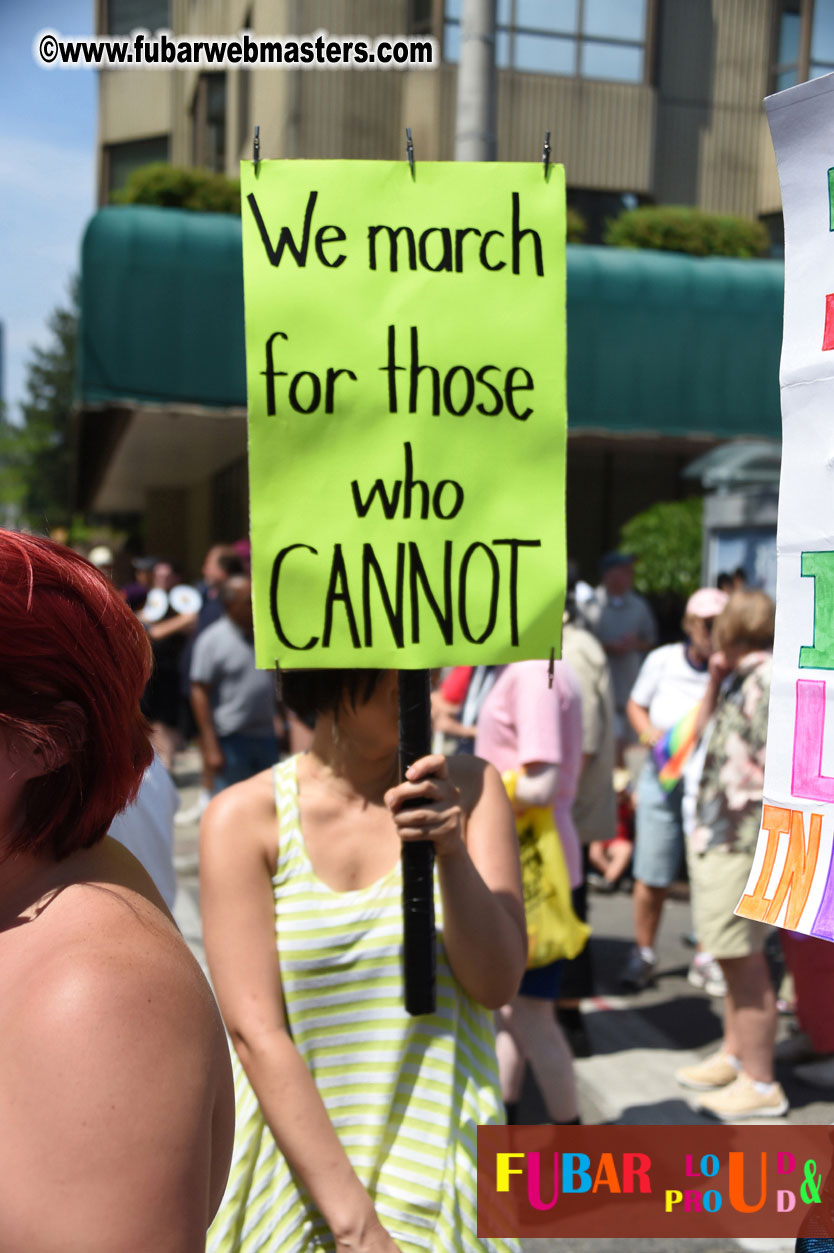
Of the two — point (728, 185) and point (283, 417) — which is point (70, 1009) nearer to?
point (283, 417)

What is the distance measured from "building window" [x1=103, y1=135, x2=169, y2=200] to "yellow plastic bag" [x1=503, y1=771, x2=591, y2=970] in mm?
20662

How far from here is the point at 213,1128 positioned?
1.15 metres

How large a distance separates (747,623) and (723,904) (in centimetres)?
104

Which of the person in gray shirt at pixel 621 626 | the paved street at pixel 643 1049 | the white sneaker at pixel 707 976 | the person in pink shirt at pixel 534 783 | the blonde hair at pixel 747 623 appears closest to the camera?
the paved street at pixel 643 1049

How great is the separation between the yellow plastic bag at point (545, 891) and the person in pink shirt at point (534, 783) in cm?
7

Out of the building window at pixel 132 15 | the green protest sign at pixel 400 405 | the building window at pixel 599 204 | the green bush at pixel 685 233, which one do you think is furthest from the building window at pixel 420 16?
the green protest sign at pixel 400 405

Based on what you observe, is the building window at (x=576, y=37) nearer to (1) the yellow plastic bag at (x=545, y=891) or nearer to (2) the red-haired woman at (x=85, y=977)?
(1) the yellow plastic bag at (x=545, y=891)

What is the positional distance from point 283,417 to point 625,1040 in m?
4.05

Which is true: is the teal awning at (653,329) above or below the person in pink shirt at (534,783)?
above

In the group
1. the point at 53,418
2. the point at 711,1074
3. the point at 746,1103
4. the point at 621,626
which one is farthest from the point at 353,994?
the point at 53,418

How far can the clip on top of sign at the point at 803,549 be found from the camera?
1.60m

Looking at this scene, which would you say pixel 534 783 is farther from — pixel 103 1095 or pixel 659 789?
pixel 103 1095

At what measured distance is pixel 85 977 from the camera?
3.44 ft

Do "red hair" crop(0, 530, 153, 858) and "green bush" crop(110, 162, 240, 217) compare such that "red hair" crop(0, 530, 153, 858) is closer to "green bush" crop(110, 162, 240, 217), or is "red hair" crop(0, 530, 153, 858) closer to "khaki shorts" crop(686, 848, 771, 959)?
"khaki shorts" crop(686, 848, 771, 959)
